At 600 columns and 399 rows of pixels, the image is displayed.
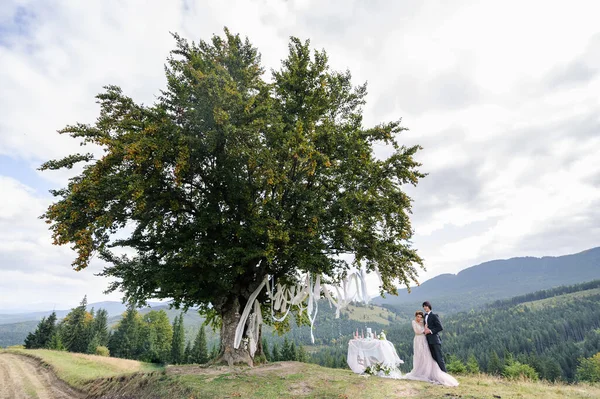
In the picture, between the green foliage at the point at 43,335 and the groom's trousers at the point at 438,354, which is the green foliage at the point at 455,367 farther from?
the green foliage at the point at 43,335

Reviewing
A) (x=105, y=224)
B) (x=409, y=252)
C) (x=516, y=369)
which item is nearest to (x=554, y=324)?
(x=516, y=369)

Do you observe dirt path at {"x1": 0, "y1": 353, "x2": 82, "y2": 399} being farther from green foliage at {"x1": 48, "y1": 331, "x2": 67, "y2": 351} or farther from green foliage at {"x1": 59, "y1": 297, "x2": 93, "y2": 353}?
green foliage at {"x1": 59, "y1": 297, "x2": 93, "y2": 353}

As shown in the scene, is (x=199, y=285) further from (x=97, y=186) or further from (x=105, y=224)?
(x=97, y=186)

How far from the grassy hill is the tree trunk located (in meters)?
1.09

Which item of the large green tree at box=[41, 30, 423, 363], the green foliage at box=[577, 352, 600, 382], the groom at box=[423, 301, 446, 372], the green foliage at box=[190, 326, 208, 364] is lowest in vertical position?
the green foliage at box=[577, 352, 600, 382]

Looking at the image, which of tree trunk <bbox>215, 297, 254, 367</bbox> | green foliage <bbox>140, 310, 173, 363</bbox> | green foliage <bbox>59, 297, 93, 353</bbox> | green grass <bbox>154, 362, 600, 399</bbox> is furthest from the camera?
green foliage <bbox>140, 310, 173, 363</bbox>

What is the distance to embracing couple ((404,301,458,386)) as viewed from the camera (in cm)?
1191

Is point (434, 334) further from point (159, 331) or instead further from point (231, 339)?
point (159, 331)

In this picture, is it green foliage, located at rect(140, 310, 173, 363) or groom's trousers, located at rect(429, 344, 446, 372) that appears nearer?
groom's trousers, located at rect(429, 344, 446, 372)

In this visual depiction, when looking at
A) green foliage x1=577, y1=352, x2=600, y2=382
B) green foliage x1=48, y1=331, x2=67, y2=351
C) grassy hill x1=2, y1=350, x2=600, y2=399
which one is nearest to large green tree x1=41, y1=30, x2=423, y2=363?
grassy hill x1=2, y1=350, x2=600, y2=399

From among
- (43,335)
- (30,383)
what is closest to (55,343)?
(43,335)

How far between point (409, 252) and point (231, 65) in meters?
13.7

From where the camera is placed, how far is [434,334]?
484 inches

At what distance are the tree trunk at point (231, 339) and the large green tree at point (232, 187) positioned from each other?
0.06 meters
